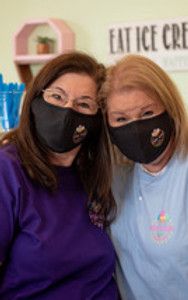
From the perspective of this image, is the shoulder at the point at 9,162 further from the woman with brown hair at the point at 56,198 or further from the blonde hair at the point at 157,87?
the blonde hair at the point at 157,87

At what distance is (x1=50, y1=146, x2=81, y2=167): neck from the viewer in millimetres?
1491

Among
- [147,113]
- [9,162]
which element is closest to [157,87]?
[147,113]

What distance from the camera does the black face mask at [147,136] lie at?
54.0 inches

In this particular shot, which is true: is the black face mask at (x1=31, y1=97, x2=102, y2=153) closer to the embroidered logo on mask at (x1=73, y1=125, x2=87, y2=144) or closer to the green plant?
the embroidered logo on mask at (x1=73, y1=125, x2=87, y2=144)

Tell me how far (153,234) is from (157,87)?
1.46ft

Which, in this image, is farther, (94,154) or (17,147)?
(94,154)

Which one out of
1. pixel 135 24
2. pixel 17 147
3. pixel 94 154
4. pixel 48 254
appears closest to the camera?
pixel 48 254

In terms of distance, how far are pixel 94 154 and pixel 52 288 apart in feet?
1.66

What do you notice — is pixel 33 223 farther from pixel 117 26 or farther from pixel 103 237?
pixel 117 26

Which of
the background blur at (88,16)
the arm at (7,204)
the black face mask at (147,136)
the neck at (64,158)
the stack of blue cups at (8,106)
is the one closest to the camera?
the arm at (7,204)

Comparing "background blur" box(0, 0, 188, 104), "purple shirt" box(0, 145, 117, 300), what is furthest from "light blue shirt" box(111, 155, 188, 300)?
"background blur" box(0, 0, 188, 104)

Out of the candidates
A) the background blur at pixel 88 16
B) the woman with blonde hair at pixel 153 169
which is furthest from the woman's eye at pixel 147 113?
the background blur at pixel 88 16

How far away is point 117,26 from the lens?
2.50 metres

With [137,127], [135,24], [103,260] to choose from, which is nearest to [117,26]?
[135,24]
